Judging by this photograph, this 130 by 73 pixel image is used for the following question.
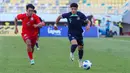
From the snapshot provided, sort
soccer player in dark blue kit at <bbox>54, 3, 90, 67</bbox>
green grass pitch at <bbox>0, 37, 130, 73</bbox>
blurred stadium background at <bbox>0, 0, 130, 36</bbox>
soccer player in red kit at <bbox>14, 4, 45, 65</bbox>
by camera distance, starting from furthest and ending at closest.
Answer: blurred stadium background at <bbox>0, 0, 130, 36</bbox> < soccer player in red kit at <bbox>14, 4, 45, 65</bbox> < soccer player in dark blue kit at <bbox>54, 3, 90, 67</bbox> < green grass pitch at <bbox>0, 37, 130, 73</bbox>

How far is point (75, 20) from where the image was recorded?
13008 mm

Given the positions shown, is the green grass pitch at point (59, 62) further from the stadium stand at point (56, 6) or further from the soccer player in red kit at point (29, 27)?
the stadium stand at point (56, 6)

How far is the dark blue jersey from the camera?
13.0m

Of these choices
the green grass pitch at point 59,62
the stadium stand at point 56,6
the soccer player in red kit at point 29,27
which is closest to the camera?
the green grass pitch at point 59,62

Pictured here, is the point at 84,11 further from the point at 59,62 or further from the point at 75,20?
the point at 75,20

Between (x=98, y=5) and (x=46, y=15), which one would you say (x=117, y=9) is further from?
(x=46, y=15)

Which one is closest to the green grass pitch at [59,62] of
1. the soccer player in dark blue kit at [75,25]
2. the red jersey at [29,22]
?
the soccer player in dark blue kit at [75,25]

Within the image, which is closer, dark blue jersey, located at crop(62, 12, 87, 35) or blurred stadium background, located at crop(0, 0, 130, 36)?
dark blue jersey, located at crop(62, 12, 87, 35)

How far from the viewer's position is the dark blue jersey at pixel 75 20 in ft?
42.6

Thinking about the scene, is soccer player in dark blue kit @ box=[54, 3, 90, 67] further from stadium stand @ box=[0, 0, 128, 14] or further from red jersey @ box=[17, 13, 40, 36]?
stadium stand @ box=[0, 0, 128, 14]

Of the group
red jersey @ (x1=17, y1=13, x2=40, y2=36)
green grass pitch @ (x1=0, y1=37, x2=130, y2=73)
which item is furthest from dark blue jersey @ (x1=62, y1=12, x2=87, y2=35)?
green grass pitch @ (x1=0, y1=37, x2=130, y2=73)

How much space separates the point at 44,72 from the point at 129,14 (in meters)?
49.8

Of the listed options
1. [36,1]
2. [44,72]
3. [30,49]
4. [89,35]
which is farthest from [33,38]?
[36,1]

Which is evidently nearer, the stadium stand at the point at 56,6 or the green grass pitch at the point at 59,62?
the green grass pitch at the point at 59,62
